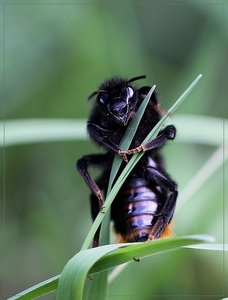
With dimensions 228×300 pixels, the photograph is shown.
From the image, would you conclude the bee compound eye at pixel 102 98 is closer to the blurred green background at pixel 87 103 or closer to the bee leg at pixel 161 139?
the bee leg at pixel 161 139

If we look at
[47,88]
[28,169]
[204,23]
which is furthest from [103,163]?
[204,23]

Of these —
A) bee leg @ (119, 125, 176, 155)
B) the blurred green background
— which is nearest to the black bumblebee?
bee leg @ (119, 125, 176, 155)

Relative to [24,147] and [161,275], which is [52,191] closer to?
[24,147]

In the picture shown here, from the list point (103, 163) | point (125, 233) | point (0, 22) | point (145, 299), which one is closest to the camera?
point (125, 233)

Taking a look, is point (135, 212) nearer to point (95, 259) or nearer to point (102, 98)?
point (102, 98)

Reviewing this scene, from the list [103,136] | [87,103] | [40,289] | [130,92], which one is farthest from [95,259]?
[87,103]

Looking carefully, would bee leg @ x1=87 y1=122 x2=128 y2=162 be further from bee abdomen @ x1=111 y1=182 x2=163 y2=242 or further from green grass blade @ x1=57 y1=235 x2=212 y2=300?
green grass blade @ x1=57 y1=235 x2=212 y2=300

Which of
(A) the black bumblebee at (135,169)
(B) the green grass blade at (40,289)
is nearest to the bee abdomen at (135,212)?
(A) the black bumblebee at (135,169)
